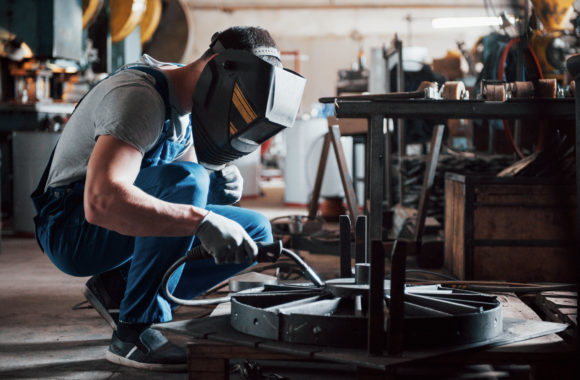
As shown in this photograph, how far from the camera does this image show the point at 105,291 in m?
2.01

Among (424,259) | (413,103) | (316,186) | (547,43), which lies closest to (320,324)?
(413,103)

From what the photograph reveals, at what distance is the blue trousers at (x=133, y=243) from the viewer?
65.5 inches

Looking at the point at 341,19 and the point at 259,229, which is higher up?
the point at 341,19

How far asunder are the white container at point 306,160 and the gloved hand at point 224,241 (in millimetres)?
5309

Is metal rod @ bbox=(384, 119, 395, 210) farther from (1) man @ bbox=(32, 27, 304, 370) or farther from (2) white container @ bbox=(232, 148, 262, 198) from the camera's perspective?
(2) white container @ bbox=(232, 148, 262, 198)

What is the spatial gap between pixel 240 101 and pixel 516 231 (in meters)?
1.81

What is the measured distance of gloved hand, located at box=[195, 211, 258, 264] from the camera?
1379 millimetres

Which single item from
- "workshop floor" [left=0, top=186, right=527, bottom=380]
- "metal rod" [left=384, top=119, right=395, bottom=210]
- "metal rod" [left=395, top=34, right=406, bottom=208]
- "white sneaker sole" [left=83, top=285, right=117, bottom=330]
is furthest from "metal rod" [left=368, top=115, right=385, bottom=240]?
"metal rod" [left=384, top=119, right=395, bottom=210]

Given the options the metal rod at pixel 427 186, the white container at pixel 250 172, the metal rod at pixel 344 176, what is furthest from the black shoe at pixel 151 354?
the white container at pixel 250 172

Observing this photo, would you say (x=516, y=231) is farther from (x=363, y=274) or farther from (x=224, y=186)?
(x=363, y=274)

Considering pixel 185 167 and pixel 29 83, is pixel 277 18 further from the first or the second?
pixel 185 167

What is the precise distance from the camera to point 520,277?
2.85 metres

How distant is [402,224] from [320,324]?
104 inches

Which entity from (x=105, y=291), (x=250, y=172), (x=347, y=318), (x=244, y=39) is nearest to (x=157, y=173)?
(x=244, y=39)
